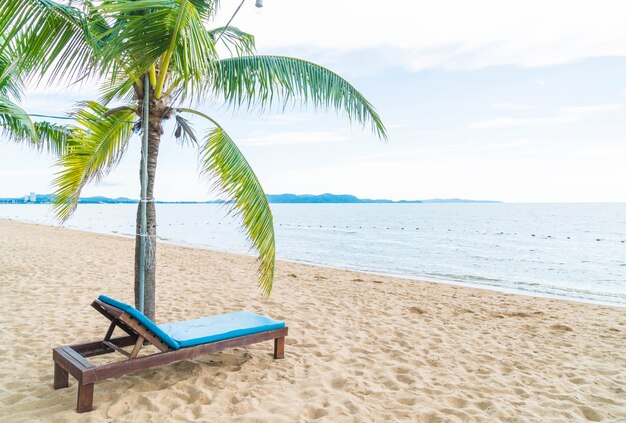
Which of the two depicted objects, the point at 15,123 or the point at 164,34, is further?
the point at 15,123

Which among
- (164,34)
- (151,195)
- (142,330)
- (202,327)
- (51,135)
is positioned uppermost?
(51,135)

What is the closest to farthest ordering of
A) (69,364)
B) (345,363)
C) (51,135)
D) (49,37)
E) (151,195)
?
(69,364) < (49,37) < (345,363) < (151,195) < (51,135)

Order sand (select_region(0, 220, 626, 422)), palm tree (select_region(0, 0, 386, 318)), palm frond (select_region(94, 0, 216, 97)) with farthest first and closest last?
palm tree (select_region(0, 0, 386, 318)), sand (select_region(0, 220, 626, 422)), palm frond (select_region(94, 0, 216, 97))

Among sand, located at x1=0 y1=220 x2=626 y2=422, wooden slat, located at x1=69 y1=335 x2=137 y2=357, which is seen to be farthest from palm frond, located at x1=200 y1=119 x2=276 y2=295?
wooden slat, located at x1=69 y1=335 x2=137 y2=357

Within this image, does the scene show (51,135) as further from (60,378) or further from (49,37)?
(60,378)

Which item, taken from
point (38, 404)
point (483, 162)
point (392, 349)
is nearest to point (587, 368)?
point (392, 349)

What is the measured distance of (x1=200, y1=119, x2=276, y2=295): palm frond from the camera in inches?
159

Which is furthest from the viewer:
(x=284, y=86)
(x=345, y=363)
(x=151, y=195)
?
(x=284, y=86)

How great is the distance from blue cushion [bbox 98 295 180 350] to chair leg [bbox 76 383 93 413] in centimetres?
52

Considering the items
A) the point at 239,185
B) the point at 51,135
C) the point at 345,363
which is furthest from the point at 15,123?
the point at 345,363

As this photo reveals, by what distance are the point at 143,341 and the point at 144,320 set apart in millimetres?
325

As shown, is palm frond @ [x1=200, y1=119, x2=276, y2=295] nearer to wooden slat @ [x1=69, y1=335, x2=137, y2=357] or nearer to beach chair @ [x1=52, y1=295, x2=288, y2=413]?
beach chair @ [x1=52, y1=295, x2=288, y2=413]

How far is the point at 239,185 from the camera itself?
160 inches

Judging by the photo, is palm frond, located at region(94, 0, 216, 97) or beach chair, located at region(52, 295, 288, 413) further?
beach chair, located at region(52, 295, 288, 413)
